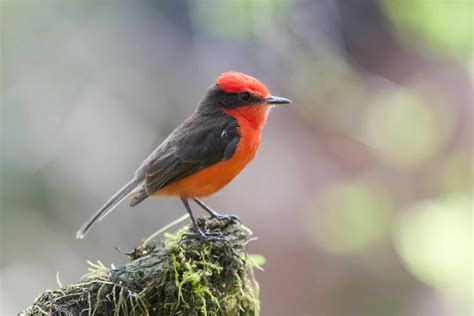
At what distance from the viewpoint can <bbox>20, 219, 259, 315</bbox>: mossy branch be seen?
3.21m

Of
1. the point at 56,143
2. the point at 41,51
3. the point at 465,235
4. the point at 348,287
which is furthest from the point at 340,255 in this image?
the point at 41,51

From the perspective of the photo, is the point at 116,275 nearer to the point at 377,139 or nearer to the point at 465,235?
the point at 465,235

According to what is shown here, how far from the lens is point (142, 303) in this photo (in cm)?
324

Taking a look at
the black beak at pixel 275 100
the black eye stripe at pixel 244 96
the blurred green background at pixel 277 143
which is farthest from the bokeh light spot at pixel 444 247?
the black eye stripe at pixel 244 96

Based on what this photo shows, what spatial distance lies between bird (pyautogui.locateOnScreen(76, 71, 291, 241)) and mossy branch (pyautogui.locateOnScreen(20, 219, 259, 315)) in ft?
3.12

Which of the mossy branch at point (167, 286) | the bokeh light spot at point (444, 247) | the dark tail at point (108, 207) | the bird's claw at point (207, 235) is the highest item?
the bokeh light spot at point (444, 247)

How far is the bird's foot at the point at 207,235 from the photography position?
384 centimetres

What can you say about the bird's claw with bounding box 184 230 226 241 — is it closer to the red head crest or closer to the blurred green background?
the red head crest

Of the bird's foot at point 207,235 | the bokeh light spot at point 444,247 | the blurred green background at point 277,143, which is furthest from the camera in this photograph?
the blurred green background at point 277,143

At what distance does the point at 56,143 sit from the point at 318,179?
407 cm

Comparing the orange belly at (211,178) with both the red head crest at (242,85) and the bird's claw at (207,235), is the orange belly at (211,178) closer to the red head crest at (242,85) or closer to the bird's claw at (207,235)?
the red head crest at (242,85)

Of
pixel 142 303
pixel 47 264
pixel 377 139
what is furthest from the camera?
pixel 377 139

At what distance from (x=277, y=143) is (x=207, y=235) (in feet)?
23.3

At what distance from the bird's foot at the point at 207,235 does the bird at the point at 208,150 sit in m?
0.71
